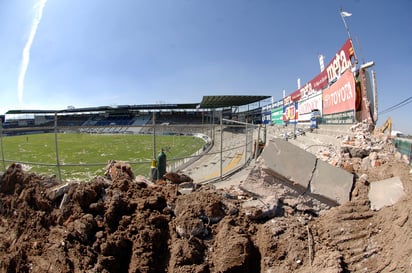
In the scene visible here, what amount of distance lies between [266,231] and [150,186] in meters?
2.46

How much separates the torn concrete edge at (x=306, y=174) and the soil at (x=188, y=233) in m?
0.23

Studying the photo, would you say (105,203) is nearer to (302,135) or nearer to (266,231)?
(266,231)

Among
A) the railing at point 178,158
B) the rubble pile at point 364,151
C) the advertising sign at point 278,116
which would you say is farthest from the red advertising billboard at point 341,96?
the advertising sign at point 278,116

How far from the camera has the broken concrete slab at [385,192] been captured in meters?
4.15

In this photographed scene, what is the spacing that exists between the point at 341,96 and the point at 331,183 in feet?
28.6

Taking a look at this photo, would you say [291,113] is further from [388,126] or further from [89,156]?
[89,156]

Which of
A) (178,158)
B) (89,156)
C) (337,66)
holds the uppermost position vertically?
(337,66)

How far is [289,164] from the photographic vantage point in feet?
15.9

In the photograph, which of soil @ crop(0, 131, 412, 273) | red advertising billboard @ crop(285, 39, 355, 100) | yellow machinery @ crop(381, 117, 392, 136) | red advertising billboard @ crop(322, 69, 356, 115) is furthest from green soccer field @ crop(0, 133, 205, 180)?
red advertising billboard @ crop(285, 39, 355, 100)

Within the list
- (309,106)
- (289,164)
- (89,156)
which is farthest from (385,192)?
(89,156)

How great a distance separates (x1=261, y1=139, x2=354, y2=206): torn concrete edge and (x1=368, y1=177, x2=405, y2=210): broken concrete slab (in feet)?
1.24

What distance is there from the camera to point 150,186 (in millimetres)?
5090

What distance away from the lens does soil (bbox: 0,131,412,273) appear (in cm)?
350

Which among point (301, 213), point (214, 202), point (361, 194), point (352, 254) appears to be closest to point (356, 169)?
point (361, 194)
